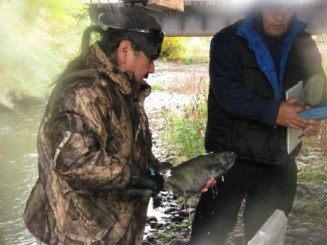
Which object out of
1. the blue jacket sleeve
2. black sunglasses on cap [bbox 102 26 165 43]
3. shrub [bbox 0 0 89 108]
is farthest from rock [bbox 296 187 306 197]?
shrub [bbox 0 0 89 108]

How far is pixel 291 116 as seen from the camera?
9.43 feet

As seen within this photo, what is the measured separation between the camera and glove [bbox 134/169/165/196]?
240 centimetres

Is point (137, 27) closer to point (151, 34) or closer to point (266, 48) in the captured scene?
point (151, 34)

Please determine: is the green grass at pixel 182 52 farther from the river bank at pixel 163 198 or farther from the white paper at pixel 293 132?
the white paper at pixel 293 132

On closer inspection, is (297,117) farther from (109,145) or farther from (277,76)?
(109,145)

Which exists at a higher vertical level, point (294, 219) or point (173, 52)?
point (173, 52)

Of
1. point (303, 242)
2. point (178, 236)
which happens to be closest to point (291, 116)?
point (303, 242)

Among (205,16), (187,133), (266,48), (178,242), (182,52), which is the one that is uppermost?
(205,16)

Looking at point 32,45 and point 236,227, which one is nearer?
point 236,227

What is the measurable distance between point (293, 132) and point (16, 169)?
8.77 metres

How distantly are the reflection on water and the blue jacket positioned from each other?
4641mm

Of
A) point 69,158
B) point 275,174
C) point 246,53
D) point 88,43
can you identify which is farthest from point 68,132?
point 275,174

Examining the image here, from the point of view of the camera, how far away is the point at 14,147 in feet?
40.7

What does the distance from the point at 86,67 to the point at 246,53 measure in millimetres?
1296
